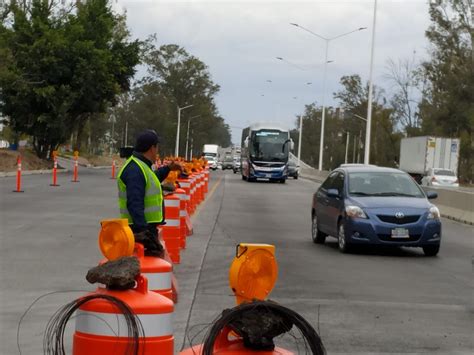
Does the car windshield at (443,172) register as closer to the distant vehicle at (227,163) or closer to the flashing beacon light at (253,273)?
the distant vehicle at (227,163)

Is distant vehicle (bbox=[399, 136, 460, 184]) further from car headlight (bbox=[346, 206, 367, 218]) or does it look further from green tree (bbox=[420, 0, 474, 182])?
car headlight (bbox=[346, 206, 367, 218])

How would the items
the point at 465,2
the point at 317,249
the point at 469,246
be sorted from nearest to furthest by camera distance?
1. the point at 317,249
2. the point at 469,246
3. the point at 465,2

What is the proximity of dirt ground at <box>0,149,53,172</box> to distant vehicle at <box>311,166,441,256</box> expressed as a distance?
3653cm

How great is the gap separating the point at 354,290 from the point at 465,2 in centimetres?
7589

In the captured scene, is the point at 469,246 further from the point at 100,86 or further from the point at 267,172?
the point at 100,86

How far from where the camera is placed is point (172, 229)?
14.2m

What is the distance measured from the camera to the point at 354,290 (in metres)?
12.2

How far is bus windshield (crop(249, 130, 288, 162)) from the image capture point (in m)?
57.5

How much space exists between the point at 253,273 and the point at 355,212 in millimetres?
12401

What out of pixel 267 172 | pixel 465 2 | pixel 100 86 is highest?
pixel 465 2

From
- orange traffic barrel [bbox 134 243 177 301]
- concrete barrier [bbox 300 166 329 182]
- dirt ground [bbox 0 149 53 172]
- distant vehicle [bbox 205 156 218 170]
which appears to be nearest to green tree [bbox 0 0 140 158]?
dirt ground [bbox 0 149 53 172]

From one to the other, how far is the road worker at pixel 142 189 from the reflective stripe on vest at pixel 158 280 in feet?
4.42

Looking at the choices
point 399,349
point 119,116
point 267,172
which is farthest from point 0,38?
point 119,116

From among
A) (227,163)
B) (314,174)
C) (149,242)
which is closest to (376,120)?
(227,163)
